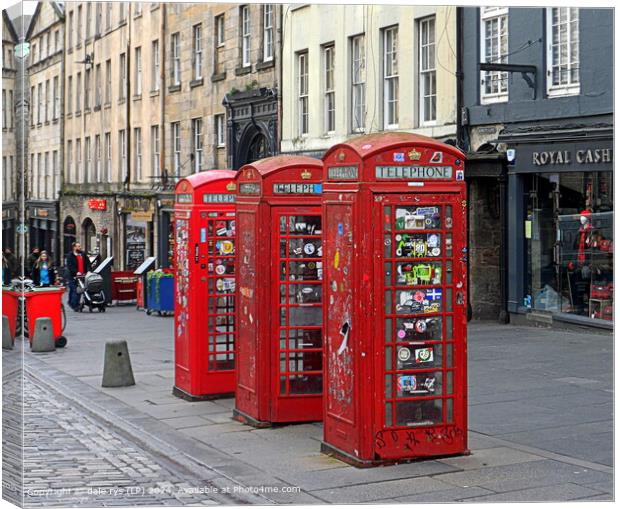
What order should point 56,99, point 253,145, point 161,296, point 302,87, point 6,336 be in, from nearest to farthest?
point 6,336
point 56,99
point 302,87
point 253,145
point 161,296

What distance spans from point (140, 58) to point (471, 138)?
23.4 ft

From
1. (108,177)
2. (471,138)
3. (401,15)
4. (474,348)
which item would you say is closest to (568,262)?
(474,348)

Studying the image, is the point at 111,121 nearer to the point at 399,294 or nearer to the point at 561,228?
the point at 399,294

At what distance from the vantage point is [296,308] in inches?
417

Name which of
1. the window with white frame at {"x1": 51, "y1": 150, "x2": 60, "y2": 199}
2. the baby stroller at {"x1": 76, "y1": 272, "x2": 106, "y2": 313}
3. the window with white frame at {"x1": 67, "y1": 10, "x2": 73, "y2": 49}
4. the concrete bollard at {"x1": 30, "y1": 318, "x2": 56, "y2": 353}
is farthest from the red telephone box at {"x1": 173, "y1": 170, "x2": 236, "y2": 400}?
the baby stroller at {"x1": 76, "y1": 272, "x2": 106, "y2": 313}

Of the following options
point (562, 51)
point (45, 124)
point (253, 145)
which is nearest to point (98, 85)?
point (45, 124)

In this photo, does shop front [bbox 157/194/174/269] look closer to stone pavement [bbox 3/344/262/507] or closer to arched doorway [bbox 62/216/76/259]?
arched doorway [bbox 62/216/76/259]

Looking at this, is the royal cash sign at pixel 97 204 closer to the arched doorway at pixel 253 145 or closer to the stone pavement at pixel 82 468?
the stone pavement at pixel 82 468

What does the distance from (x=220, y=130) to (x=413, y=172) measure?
393 inches

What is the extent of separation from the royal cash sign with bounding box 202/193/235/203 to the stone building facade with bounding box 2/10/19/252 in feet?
10.2

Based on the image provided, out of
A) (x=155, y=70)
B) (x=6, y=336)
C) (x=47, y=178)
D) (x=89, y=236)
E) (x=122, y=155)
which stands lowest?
(x=6, y=336)

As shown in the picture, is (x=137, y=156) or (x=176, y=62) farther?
(x=137, y=156)

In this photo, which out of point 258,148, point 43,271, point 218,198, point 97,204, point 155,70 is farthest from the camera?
point 258,148

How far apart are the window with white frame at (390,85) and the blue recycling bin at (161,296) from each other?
7.28m
